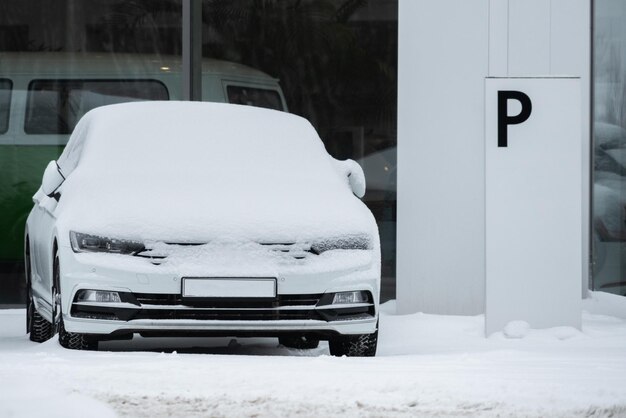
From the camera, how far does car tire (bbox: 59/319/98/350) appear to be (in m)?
7.37

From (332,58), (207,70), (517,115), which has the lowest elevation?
(517,115)

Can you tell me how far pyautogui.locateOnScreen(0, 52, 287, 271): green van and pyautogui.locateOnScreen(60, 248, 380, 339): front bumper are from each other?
15.9 feet

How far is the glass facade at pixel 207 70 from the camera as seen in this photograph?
472 inches

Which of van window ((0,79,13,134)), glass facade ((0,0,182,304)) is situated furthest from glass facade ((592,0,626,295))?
van window ((0,79,13,134))

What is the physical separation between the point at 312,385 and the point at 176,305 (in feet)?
5.55

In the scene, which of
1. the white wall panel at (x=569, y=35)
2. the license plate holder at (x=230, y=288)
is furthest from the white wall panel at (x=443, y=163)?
the license plate holder at (x=230, y=288)

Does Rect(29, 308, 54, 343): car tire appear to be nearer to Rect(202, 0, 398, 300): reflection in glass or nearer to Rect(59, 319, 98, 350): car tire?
Rect(59, 319, 98, 350): car tire

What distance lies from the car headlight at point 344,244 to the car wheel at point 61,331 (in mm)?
1272

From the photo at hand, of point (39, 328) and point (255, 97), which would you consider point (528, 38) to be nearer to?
A: point (255, 97)

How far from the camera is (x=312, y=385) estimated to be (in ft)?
18.7

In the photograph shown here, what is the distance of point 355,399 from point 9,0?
768 cm

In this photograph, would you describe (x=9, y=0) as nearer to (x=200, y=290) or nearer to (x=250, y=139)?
(x=250, y=139)

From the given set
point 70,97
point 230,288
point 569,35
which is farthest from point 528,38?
point 230,288

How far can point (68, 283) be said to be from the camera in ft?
23.9
